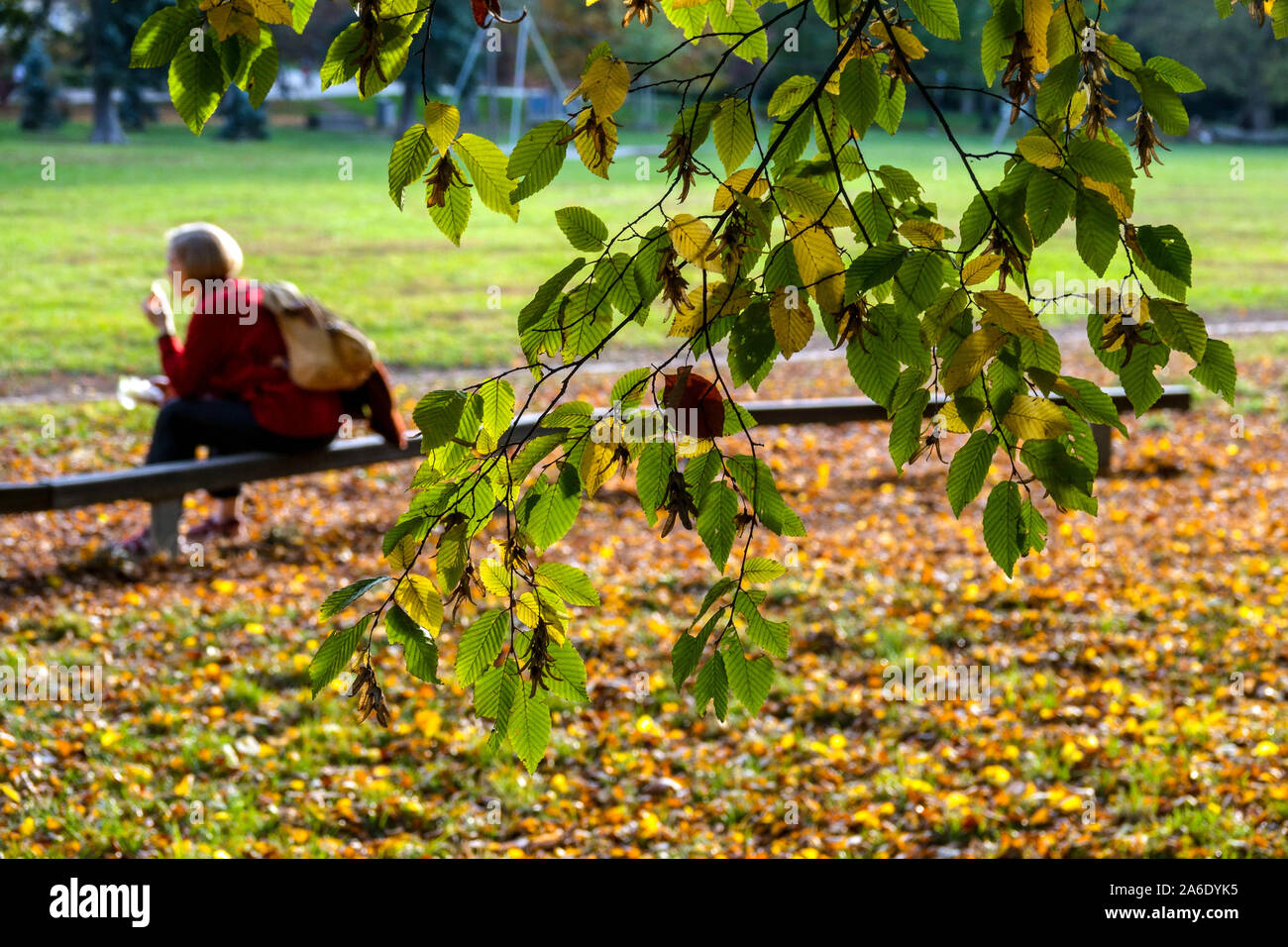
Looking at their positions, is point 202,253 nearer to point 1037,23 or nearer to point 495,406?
point 495,406

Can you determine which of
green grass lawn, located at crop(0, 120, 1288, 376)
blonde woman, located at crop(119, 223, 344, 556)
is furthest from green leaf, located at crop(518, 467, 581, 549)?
green grass lawn, located at crop(0, 120, 1288, 376)

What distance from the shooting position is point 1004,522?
182cm

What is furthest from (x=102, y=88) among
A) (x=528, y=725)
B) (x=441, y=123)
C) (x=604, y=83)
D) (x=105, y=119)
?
(x=528, y=725)

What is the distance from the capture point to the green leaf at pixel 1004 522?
1812 millimetres

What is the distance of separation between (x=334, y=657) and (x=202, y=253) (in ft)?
15.4

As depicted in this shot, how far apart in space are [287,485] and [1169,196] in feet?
83.6

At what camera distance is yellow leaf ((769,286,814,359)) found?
1.81 metres

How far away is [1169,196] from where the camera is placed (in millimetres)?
28828

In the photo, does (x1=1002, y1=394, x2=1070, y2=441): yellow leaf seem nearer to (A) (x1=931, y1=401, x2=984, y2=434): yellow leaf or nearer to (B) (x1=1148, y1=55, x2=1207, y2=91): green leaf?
(A) (x1=931, y1=401, x2=984, y2=434): yellow leaf

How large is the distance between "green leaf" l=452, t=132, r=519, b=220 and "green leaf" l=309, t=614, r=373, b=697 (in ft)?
2.05

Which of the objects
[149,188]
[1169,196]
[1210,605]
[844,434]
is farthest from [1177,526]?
[1169,196]
